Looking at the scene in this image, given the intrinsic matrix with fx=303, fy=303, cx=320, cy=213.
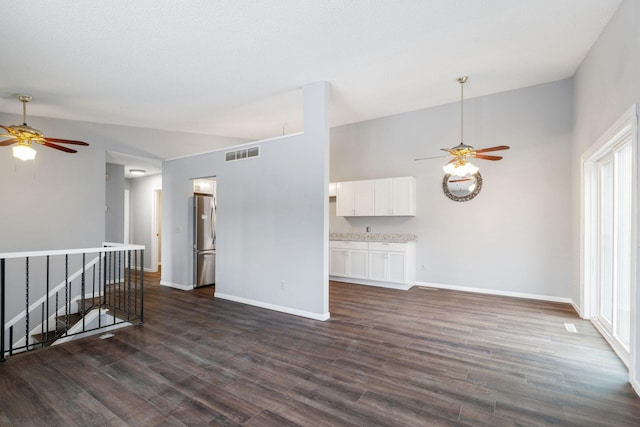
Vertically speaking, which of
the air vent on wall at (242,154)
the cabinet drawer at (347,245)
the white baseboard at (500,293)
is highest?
the air vent on wall at (242,154)

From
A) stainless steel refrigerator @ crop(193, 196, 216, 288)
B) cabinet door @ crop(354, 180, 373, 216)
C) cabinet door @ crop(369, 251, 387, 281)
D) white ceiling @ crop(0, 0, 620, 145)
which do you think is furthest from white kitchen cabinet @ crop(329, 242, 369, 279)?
white ceiling @ crop(0, 0, 620, 145)

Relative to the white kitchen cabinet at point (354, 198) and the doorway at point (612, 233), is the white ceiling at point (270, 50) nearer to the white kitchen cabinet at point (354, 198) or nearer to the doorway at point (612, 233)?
the doorway at point (612, 233)

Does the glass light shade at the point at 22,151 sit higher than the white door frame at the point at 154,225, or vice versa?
the glass light shade at the point at 22,151

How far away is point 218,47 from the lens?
10.9 ft

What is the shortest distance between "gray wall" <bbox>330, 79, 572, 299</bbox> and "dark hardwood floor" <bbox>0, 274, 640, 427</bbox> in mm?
1119

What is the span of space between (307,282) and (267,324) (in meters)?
0.76

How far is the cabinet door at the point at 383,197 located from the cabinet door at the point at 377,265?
0.82 meters

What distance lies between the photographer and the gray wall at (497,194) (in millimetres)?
4809

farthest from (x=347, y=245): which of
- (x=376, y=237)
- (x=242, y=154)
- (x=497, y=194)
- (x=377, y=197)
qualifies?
(x=497, y=194)

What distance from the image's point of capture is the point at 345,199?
21.5 feet

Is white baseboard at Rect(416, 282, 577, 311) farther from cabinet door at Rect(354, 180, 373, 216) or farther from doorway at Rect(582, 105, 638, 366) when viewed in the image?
cabinet door at Rect(354, 180, 373, 216)

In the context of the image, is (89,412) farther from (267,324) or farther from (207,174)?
(207,174)

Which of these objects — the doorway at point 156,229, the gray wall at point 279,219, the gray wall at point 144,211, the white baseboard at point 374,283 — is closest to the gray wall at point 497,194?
the white baseboard at point 374,283

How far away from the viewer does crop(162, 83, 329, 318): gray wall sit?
4137 millimetres
